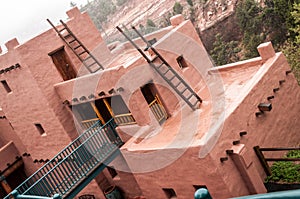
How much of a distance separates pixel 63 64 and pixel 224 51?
34855 mm

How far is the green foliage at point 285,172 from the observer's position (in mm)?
13828

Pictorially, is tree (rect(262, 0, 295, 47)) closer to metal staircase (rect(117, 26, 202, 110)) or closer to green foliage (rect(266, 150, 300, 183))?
metal staircase (rect(117, 26, 202, 110))

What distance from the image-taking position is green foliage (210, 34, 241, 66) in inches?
1912

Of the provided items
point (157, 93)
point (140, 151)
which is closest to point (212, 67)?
point (157, 93)

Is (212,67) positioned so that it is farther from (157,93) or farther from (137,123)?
(137,123)

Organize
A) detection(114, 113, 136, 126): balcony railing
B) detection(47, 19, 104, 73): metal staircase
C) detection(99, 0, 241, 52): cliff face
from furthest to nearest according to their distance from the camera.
Answer: detection(99, 0, 241, 52): cliff face
detection(47, 19, 104, 73): metal staircase
detection(114, 113, 136, 126): balcony railing

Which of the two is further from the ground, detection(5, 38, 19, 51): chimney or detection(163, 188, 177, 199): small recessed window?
detection(5, 38, 19, 51): chimney

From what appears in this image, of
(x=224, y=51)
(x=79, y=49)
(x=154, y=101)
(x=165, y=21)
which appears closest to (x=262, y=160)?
(x=154, y=101)

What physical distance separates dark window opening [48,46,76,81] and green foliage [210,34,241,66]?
31646 millimetres

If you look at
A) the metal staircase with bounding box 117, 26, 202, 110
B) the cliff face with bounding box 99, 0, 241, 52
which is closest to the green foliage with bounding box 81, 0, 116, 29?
the cliff face with bounding box 99, 0, 241, 52

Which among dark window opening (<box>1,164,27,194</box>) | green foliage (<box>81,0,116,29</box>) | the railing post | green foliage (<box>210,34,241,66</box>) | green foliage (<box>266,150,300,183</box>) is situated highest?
green foliage (<box>81,0,116,29</box>)

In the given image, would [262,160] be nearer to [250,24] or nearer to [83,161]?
[83,161]

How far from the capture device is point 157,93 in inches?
675

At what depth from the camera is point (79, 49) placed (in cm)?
1981
